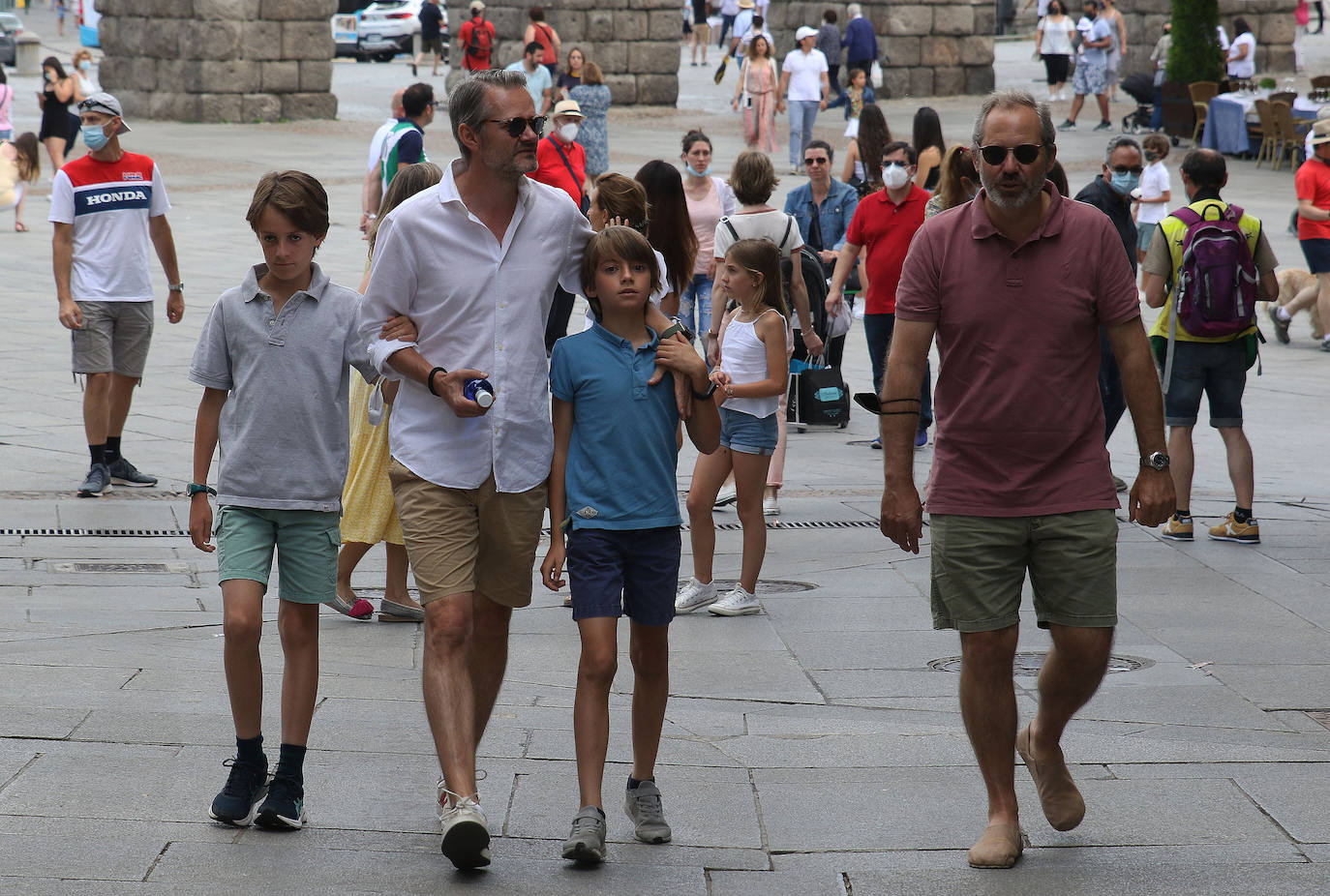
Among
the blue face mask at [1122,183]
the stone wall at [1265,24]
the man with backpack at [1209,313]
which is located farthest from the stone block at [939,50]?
the man with backpack at [1209,313]

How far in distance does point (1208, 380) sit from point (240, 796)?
216 inches

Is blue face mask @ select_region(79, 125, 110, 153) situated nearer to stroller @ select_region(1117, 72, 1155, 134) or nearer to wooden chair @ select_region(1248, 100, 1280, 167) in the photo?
wooden chair @ select_region(1248, 100, 1280, 167)

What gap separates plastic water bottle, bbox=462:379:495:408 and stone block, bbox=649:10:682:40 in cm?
2670

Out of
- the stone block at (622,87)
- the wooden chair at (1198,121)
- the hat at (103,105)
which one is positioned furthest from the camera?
the stone block at (622,87)

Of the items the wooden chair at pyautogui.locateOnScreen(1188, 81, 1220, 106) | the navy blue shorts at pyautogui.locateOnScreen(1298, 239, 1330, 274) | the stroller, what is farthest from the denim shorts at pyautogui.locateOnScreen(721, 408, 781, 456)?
the stroller

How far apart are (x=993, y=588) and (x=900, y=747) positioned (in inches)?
43.1

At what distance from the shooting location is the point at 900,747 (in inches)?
196

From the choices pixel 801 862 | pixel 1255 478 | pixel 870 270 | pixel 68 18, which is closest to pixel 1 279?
pixel 870 270

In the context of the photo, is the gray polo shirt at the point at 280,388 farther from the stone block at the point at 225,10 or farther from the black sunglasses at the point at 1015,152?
the stone block at the point at 225,10

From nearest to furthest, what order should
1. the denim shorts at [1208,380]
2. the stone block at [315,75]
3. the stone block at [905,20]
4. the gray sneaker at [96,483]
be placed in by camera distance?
the denim shorts at [1208,380], the gray sneaker at [96,483], the stone block at [315,75], the stone block at [905,20]

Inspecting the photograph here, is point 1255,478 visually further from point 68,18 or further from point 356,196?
point 68,18

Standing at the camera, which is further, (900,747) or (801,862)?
(900,747)

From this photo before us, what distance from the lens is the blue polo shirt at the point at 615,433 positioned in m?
4.09

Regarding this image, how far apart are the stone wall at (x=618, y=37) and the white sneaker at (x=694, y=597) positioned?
2318 centimetres
